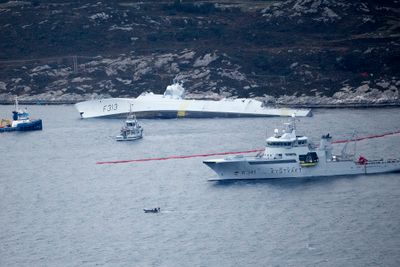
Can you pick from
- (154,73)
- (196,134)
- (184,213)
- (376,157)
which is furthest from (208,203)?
(154,73)

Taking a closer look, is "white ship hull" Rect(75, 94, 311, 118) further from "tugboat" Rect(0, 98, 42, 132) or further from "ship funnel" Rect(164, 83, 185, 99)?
"tugboat" Rect(0, 98, 42, 132)

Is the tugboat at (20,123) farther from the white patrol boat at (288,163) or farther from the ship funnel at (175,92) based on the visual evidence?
the white patrol boat at (288,163)

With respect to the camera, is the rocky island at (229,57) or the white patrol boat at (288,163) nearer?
the white patrol boat at (288,163)

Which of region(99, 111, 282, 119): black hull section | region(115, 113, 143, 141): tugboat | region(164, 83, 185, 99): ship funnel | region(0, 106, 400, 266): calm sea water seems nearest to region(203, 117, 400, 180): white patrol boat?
region(0, 106, 400, 266): calm sea water

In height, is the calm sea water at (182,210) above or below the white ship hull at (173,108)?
below

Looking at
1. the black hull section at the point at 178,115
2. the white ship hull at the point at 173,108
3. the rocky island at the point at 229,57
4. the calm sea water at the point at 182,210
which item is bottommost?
the calm sea water at the point at 182,210

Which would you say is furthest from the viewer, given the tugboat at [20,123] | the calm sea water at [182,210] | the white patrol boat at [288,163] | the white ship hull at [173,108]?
the white ship hull at [173,108]

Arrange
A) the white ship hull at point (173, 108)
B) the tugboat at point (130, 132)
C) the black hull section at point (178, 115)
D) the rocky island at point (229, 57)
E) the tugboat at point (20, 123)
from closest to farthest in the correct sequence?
the tugboat at point (130, 132) < the tugboat at point (20, 123) < the white ship hull at point (173, 108) < the black hull section at point (178, 115) < the rocky island at point (229, 57)

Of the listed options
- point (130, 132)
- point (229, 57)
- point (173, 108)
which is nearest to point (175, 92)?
point (173, 108)

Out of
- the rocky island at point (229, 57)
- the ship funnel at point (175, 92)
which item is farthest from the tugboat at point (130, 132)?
the rocky island at point (229, 57)
